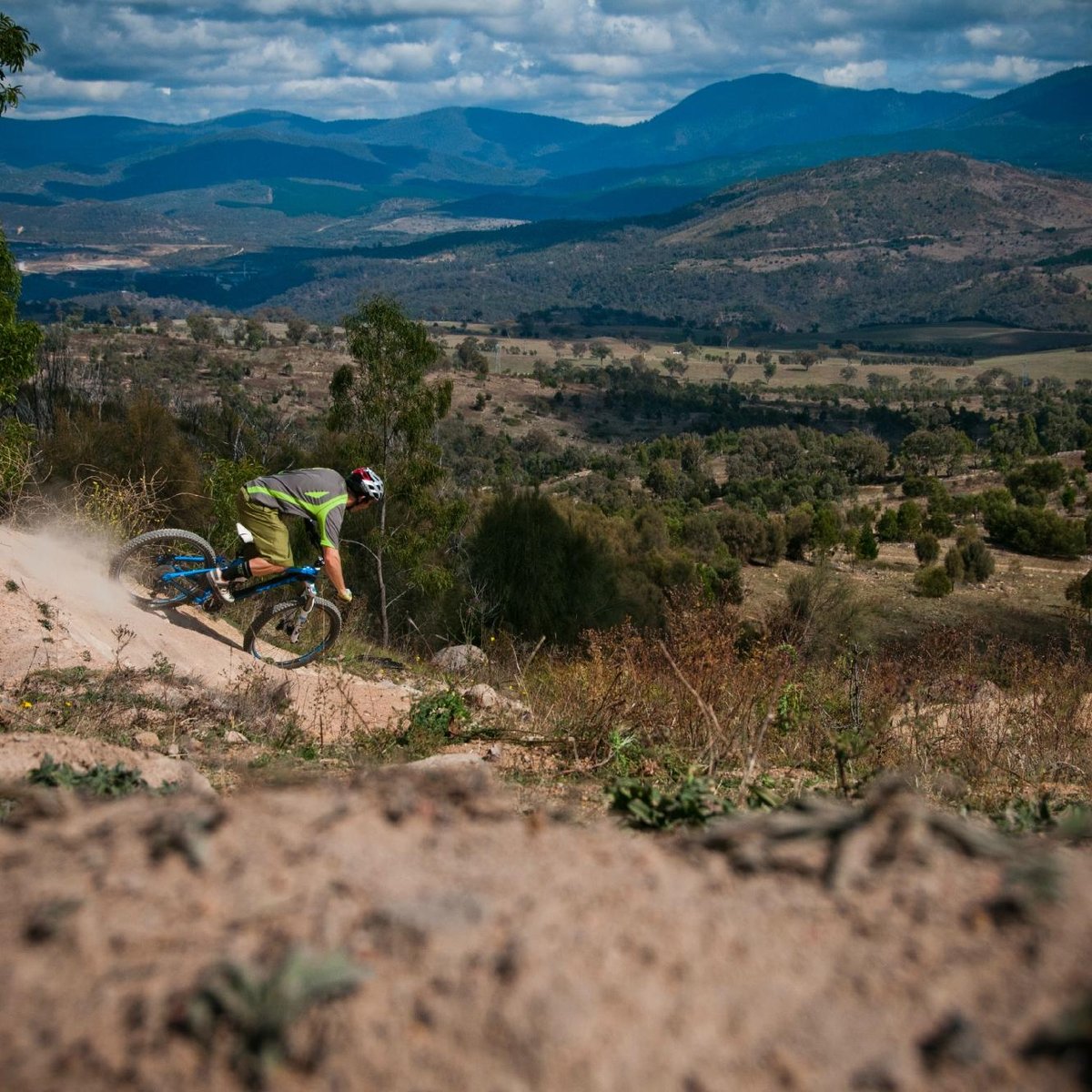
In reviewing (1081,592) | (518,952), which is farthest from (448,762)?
(1081,592)

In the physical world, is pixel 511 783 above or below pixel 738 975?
below

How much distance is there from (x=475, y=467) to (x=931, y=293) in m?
146

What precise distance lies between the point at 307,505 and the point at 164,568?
1.71 metres

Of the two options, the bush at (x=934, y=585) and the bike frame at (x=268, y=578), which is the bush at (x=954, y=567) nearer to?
the bush at (x=934, y=585)

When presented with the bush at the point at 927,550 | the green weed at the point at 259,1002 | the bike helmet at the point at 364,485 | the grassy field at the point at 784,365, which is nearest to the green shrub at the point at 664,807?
the green weed at the point at 259,1002

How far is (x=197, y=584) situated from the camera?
8.31 m

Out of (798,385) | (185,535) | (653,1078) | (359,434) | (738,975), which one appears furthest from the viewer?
(798,385)

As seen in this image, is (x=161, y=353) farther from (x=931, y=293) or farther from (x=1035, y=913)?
(x=931, y=293)

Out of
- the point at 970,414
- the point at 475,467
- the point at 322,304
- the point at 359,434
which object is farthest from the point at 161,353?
the point at 322,304

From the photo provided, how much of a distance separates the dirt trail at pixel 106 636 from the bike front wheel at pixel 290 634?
15 cm

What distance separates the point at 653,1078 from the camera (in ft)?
6.23

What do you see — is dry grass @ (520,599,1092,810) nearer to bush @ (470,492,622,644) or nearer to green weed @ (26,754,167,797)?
green weed @ (26,754,167,797)

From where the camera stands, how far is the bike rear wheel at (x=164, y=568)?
8180 mm

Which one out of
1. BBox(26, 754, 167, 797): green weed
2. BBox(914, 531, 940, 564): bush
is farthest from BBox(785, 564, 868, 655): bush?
BBox(914, 531, 940, 564): bush
